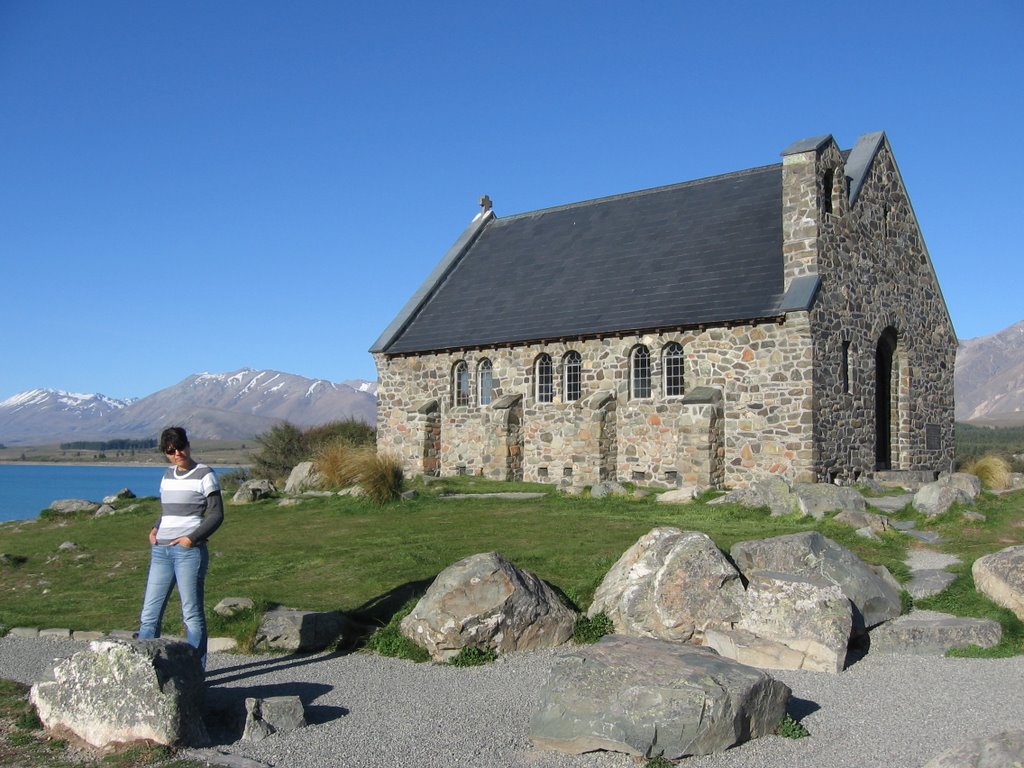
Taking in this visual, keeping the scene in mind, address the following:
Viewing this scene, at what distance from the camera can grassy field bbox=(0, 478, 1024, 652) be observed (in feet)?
42.0

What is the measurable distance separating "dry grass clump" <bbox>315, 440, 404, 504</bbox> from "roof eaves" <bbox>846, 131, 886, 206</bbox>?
571 inches

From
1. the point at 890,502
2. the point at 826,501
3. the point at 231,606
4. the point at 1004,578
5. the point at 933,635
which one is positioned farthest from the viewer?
the point at 890,502

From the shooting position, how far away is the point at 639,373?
26.9 meters

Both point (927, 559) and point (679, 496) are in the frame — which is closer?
point (927, 559)

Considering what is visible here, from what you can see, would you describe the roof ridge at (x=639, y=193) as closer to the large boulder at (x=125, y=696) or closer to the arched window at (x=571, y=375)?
the arched window at (x=571, y=375)

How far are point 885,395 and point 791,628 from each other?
793 inches

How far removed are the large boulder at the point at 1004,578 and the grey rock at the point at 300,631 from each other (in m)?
7.99

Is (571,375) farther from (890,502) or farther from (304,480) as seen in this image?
(890,502)

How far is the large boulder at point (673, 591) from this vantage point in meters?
10.5

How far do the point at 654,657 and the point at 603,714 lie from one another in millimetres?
873

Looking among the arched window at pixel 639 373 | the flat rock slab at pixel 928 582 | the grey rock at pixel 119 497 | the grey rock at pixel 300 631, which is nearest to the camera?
the grey rock at pixel 300 631

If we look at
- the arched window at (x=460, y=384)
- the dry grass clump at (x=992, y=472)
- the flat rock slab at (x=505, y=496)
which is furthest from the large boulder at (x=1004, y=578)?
the arched window at (x=460, y=384)

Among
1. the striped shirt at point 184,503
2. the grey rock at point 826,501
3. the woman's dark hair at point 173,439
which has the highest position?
the woman's dark hair at point 173,439

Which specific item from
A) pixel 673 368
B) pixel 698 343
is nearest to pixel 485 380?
pixel 673 368
